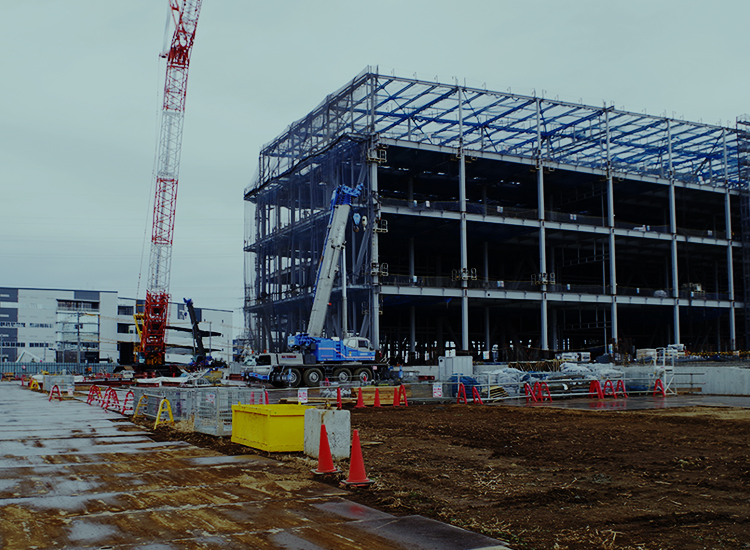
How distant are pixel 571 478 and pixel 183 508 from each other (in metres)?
5.70

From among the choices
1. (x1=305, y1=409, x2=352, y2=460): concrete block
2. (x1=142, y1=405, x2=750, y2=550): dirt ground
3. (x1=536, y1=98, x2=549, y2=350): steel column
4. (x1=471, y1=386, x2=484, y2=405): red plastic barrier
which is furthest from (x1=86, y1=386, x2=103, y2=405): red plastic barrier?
(x1=536, y1=98, x2=549, y2=350): steel column

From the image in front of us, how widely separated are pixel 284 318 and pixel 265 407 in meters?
53.8

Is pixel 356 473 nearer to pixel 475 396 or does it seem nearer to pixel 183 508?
pixel 183 508

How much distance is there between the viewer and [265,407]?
14.5m

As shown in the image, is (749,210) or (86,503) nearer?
(86,503)

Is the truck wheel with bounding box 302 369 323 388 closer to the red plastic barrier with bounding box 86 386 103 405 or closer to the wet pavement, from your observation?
the red plastic barrier with bounding box 86 386 103 405

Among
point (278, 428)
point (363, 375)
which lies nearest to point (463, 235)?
point (363, 375)

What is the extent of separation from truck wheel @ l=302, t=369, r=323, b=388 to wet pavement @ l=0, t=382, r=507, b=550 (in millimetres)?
25127

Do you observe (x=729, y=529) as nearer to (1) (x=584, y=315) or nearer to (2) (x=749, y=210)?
(2) (x=749, y=210)

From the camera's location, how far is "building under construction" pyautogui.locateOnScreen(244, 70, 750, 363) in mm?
53281

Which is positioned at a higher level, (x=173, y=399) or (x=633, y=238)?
(x=633, y=238)

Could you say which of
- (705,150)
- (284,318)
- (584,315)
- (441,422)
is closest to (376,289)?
(284,318)

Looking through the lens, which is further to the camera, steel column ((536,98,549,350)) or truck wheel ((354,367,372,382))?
steel column ((536,98,549,350))

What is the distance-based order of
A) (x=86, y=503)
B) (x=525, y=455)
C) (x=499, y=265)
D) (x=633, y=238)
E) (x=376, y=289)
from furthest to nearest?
1. (x=499, y=265)
2. (x=633, y=238)
3. (x=376, y=289)
4. (x=525, y=455)
5. (x=86, y=503)
